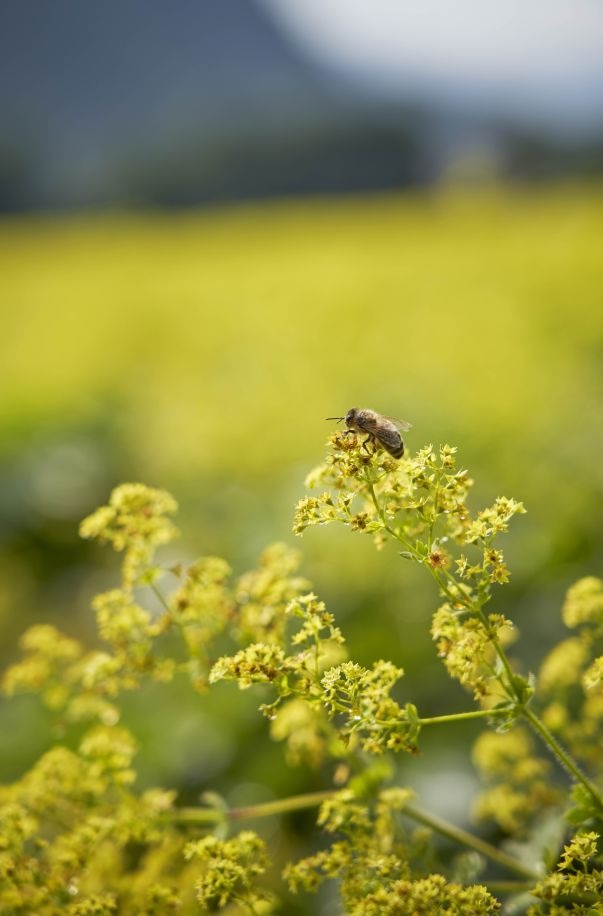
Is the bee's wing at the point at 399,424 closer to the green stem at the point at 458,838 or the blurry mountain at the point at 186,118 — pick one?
the green stem at the point at 458,838

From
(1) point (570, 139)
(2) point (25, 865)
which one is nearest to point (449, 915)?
(2) point (25, 865)

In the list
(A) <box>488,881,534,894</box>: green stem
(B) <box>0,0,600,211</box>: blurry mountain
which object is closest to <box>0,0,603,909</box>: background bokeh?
(A) <box>488,881,534,894</box>: green stem

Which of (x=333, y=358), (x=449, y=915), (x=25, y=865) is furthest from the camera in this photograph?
(x=333, y=358)

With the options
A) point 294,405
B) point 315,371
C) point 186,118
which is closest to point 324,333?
point 315,371

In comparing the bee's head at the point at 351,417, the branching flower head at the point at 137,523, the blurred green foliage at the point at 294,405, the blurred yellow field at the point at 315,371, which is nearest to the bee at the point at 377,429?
the bee's head at the point at 351,417

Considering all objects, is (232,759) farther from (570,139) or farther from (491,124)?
(491,124)

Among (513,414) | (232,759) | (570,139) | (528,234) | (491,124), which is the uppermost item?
(491,124)

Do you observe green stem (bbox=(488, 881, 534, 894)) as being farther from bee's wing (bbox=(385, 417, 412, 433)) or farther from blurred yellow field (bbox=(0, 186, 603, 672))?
blurred yellow field (bbox=(0, 186, 603, 672))
